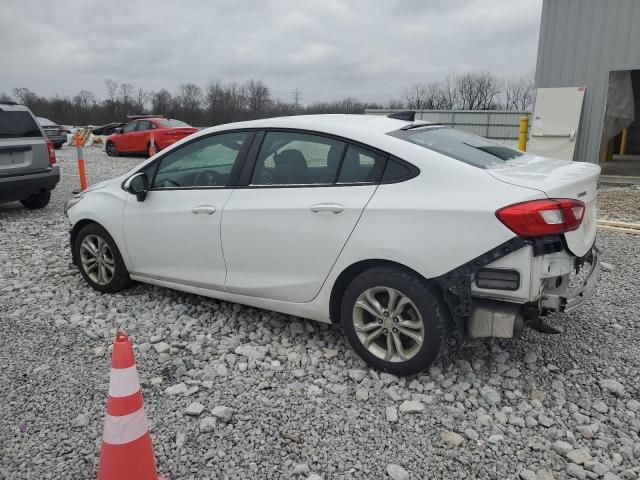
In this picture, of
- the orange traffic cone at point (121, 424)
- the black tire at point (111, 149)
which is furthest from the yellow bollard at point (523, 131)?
the black tire at point (111, 149)

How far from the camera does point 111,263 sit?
181 inches

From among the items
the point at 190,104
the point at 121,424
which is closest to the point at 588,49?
the point at 121,424

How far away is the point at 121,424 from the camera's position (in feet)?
7.10

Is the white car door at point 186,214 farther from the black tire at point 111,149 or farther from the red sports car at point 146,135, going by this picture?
the black tire at point 111,149

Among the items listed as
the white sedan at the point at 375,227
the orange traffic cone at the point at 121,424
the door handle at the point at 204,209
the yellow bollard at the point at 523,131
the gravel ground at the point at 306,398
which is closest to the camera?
the orange traffic cone at the point at 121,424

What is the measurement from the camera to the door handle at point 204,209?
12.3 ft

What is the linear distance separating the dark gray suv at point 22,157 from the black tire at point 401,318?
6.63 m

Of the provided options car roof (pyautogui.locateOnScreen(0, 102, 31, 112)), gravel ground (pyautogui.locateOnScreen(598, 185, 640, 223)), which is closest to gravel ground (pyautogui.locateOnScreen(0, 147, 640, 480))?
gravel ground (pyautogui.locateOnScreen(598, 185, 640, 223))

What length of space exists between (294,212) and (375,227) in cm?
60

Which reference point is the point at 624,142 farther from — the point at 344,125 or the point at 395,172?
the point at 395,172

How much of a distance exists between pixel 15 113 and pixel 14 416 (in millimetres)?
6587

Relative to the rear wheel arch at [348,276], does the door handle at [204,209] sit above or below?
above

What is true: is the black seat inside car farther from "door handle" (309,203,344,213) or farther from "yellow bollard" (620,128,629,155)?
"yellow bollard" (620,128,629,155)

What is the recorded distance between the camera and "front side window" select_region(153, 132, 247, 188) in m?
3.87
